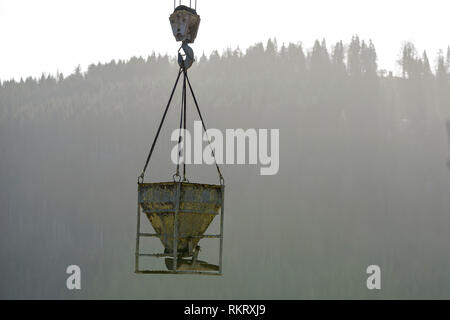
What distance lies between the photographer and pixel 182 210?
1585 cm

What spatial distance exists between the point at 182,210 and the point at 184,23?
3.86 metres

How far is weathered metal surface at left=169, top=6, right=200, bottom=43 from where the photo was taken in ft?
53.9

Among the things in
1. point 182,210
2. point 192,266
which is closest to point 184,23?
point 182,210

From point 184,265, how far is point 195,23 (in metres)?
4.99

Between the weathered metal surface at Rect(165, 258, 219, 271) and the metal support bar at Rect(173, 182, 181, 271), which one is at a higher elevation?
the metal support bar at Rect(173, 182, 181, 271)

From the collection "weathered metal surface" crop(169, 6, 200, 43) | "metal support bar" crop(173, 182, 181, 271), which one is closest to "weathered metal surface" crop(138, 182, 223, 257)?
"metal support bar" crop(173, 182, 181, 271)

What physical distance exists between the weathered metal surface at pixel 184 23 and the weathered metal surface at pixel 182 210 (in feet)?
10.2

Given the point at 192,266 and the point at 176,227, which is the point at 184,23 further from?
the point at 192,266

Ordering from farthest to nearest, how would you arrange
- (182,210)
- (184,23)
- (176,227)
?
1. (184,23)
2. (182,210)
3. (176,227)

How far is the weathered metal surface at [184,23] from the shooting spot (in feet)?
53.9

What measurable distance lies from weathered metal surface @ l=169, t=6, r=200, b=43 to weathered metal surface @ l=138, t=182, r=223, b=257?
3.10 meters

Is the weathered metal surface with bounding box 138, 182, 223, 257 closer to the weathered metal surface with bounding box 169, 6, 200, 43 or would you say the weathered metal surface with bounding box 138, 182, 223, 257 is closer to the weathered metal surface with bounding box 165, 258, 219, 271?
the weathered metal surface with bounding box 165, 258, 219, 271
